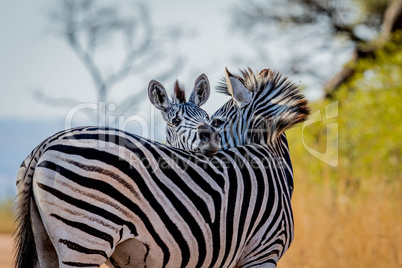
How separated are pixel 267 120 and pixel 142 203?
1701mm

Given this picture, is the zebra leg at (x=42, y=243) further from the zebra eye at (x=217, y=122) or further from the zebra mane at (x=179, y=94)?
the zebra mane at (x=179, y=94)

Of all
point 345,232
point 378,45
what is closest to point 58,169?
point 345,232

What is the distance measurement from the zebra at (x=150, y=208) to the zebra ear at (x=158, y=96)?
5.07 ft

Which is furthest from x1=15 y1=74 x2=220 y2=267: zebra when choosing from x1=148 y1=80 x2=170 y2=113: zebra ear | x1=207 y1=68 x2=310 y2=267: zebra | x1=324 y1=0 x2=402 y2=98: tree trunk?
x1=324 y1=0 x2=402 y2=98: tree trunk

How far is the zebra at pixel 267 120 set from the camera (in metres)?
4.38

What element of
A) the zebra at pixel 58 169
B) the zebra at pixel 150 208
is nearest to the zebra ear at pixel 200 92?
the zebra at pixel 150 208

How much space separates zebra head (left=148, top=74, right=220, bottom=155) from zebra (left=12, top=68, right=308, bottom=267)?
50cm

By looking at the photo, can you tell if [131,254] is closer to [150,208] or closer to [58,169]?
[150,208]

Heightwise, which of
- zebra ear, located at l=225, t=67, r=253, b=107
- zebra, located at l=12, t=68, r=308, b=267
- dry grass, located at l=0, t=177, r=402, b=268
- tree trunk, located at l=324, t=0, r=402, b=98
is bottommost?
dry grass, located at l=0, t=177, r=402, b=268

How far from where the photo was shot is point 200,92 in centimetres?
574

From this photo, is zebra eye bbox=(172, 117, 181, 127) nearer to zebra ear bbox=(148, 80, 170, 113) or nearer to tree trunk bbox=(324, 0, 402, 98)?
zebra ear bbox=(148, 80, 170, 113)

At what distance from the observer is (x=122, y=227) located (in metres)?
3.35

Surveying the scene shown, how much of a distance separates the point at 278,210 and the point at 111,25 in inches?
733

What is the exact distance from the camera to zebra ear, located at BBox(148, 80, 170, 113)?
215 inches
